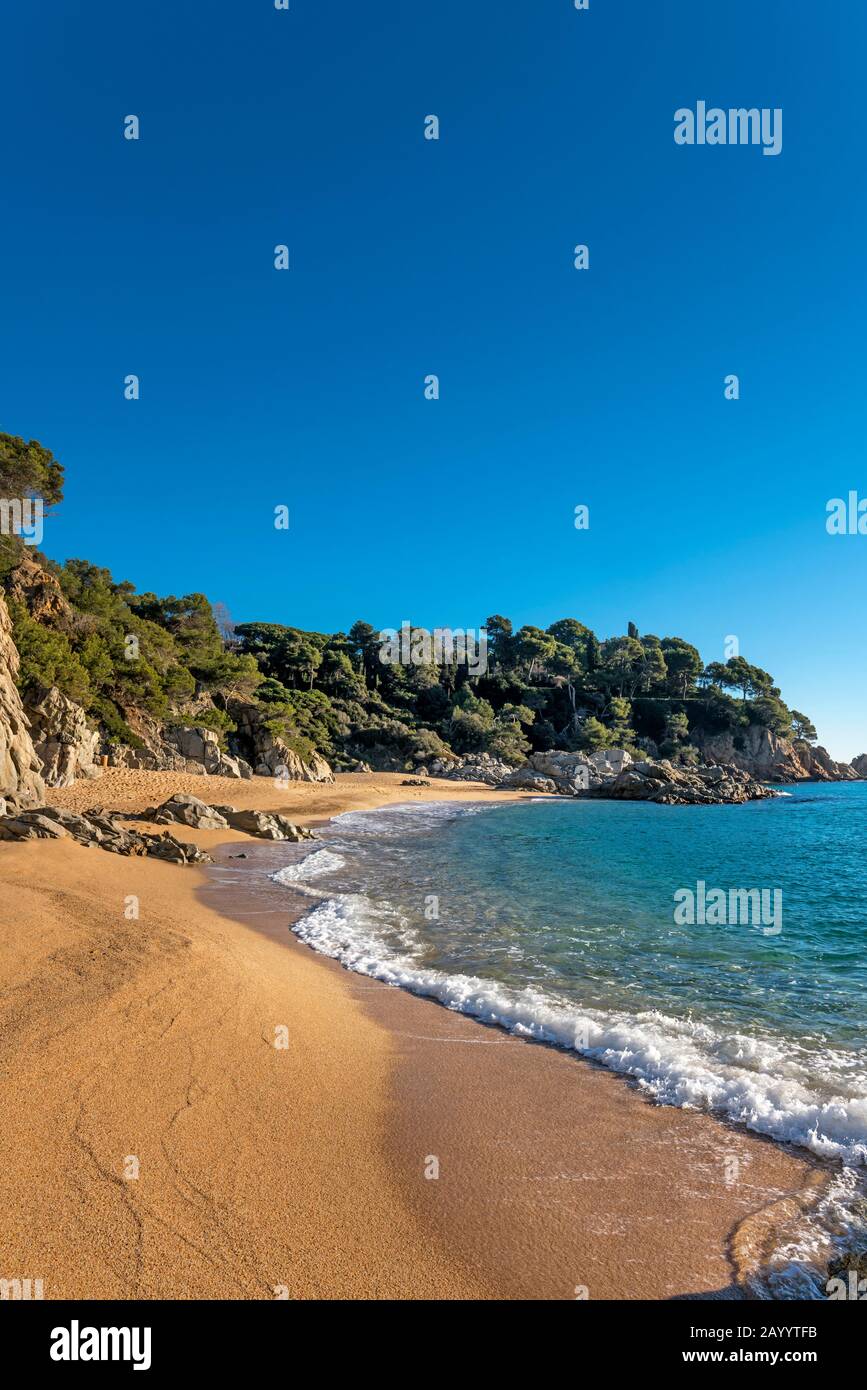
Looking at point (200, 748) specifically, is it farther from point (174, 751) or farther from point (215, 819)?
point (215, 819)

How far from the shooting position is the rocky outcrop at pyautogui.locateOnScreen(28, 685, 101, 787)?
957 inches

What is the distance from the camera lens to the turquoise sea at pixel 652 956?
18.8 ft

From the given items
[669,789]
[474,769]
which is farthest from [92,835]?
[669,789]

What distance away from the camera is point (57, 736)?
24.8 meters

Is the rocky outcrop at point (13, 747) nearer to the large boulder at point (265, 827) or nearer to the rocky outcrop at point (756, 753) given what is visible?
the large boulder at point (265, 827)

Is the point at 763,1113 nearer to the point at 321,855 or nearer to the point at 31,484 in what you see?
the point at 321,855

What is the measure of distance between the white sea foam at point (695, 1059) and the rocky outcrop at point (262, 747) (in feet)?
124

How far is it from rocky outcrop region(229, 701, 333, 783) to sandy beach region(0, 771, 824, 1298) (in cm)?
3838

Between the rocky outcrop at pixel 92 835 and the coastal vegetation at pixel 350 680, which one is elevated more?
the coastal vegetation at pixel 350 680

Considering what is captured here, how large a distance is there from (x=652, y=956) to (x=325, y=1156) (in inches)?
283

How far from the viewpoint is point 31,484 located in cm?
3438

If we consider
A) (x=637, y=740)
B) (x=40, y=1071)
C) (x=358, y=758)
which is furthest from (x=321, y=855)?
(x=637, y=740)

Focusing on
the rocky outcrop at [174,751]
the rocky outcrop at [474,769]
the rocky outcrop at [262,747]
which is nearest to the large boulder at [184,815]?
the rocky outcrop at [174,751]
